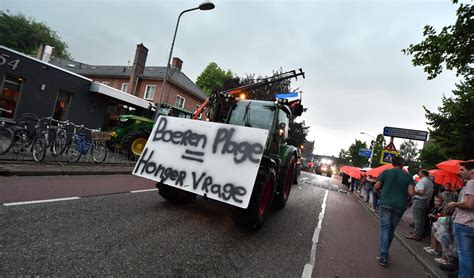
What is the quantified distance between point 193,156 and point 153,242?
4.79ft

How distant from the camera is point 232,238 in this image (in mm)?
4000

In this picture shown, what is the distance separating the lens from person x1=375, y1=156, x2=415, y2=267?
427 cm

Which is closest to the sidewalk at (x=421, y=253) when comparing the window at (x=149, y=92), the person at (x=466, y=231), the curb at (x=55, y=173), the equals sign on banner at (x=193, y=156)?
the person at (x=466, y=231)

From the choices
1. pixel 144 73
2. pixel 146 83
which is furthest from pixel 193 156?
pixel 144 73

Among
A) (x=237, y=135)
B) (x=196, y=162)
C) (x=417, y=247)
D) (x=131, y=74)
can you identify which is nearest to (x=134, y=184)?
(x=196, y=162)

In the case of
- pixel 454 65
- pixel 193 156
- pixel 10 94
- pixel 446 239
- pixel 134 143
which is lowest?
pixel 446 239

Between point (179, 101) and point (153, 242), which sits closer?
point (153, 242)

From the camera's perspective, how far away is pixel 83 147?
8.43 metres

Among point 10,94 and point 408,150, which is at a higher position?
point 408,150

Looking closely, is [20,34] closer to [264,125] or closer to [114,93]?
[114,93]

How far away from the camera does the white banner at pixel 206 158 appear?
376 cm

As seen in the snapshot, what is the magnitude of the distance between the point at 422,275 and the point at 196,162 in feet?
14.7

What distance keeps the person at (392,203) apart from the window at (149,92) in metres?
25.3

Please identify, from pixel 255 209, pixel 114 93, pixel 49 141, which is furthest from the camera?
pixel 114 93
